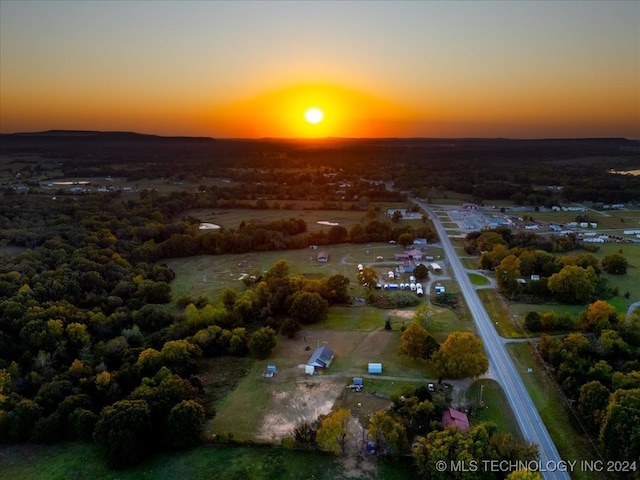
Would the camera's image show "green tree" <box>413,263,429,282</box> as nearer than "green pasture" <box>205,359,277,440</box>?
No

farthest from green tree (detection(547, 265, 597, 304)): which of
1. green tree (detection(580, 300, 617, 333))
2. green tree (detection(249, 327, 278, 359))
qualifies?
green tree (detection(249, 327, 278, 359))

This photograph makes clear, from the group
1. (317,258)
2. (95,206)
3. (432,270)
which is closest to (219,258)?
Answer: (317,258)

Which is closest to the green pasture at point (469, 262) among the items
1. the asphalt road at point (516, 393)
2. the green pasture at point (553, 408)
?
the asphalt road at point (516, 393)

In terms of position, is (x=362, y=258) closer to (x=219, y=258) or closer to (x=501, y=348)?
(x=219, y=258)

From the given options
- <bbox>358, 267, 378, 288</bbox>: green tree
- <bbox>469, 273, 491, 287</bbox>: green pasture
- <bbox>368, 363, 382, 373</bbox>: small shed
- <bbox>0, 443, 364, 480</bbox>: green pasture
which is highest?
<bbox>358, 267, 378, 288</bbox>: green tree

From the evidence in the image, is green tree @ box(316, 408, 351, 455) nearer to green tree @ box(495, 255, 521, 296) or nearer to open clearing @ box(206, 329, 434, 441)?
open clearing @ box(206, 329, 434, 441)
